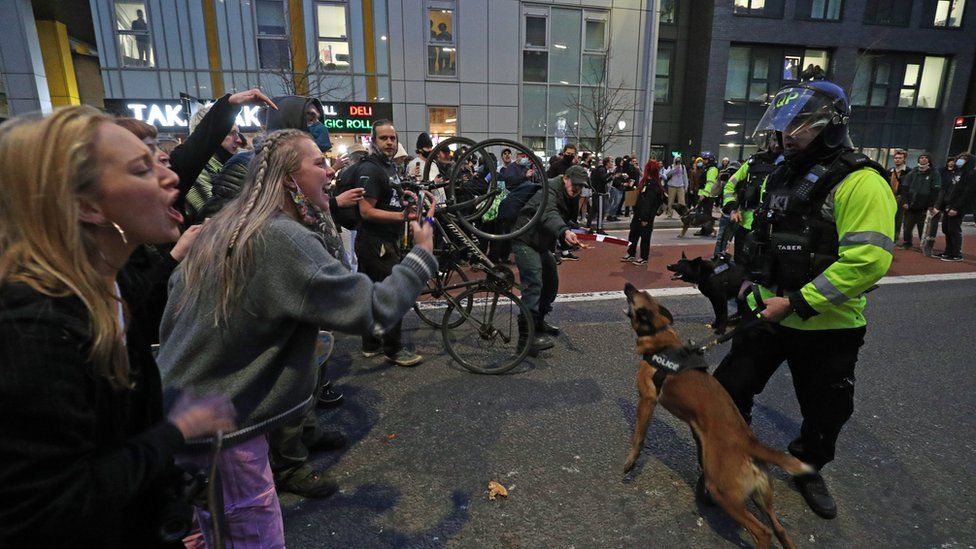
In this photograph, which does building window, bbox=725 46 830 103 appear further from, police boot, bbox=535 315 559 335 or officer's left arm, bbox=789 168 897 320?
officer's left arm, bbox=789 168 897 320

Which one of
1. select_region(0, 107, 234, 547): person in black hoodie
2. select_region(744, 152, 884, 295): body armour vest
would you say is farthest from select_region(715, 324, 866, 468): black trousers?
select_region(0, 107, 234, 547): person in black hoodie

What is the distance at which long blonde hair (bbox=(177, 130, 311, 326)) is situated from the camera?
1.70 m

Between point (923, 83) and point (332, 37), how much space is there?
99.8 feet

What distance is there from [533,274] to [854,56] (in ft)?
94.8

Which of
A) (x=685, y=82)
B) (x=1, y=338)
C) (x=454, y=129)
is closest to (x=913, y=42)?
(x=685, y=82)

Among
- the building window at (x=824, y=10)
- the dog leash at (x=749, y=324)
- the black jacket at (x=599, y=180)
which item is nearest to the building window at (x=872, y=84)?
the building window at (x=824, y=10)

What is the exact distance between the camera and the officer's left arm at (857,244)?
2342 millimetres

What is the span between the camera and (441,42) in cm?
1798

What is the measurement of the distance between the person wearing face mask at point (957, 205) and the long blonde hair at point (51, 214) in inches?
526

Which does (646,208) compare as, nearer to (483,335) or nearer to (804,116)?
(483,335)

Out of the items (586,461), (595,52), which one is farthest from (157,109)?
(586,461)

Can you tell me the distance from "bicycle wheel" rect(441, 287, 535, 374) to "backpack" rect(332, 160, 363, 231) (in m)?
1.25

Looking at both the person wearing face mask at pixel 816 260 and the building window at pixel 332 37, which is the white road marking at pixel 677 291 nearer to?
the person wearing face mask at pixel 816 260

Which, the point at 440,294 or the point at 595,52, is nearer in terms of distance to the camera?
the point at 440,294
